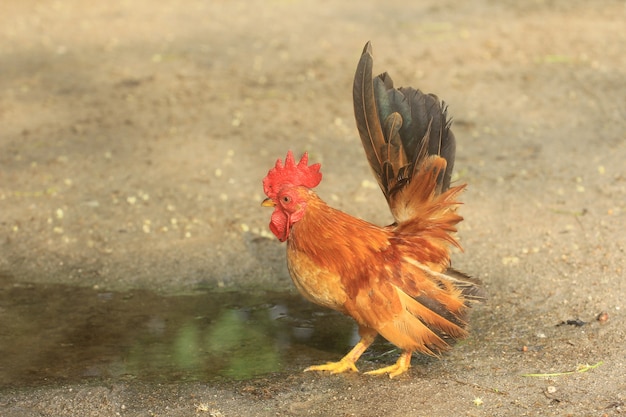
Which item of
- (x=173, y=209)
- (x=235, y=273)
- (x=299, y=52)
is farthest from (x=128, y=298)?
(x=299, y=52)

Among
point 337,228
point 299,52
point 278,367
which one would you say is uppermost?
point 299,52

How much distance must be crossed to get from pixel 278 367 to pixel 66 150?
161 inches

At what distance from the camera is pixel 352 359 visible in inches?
195

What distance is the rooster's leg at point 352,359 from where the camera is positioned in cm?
491

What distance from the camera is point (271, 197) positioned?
485cm

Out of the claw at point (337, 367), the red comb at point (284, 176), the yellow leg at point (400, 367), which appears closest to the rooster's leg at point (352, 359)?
the claw at point (337, 367)

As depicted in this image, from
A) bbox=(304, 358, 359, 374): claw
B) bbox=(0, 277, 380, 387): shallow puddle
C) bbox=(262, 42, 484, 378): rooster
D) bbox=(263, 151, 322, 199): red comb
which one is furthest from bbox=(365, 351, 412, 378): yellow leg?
bbox=(263, 151, 322, 199): red comb

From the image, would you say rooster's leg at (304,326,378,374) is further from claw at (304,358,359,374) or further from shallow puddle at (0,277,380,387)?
shallow puddle at (0,277,380,387)

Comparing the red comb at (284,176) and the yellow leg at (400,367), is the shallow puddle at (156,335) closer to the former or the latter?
the yellow leg at (400,367)

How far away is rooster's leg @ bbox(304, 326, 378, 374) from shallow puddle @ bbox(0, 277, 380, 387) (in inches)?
8.4

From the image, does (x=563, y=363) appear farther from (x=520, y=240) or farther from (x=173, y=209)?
(x=173, y=209)

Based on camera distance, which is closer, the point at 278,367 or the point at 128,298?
the point at 278,367

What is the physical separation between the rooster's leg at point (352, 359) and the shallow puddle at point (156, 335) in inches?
8.4

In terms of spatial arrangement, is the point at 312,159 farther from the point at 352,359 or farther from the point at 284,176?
the point at 352,359
